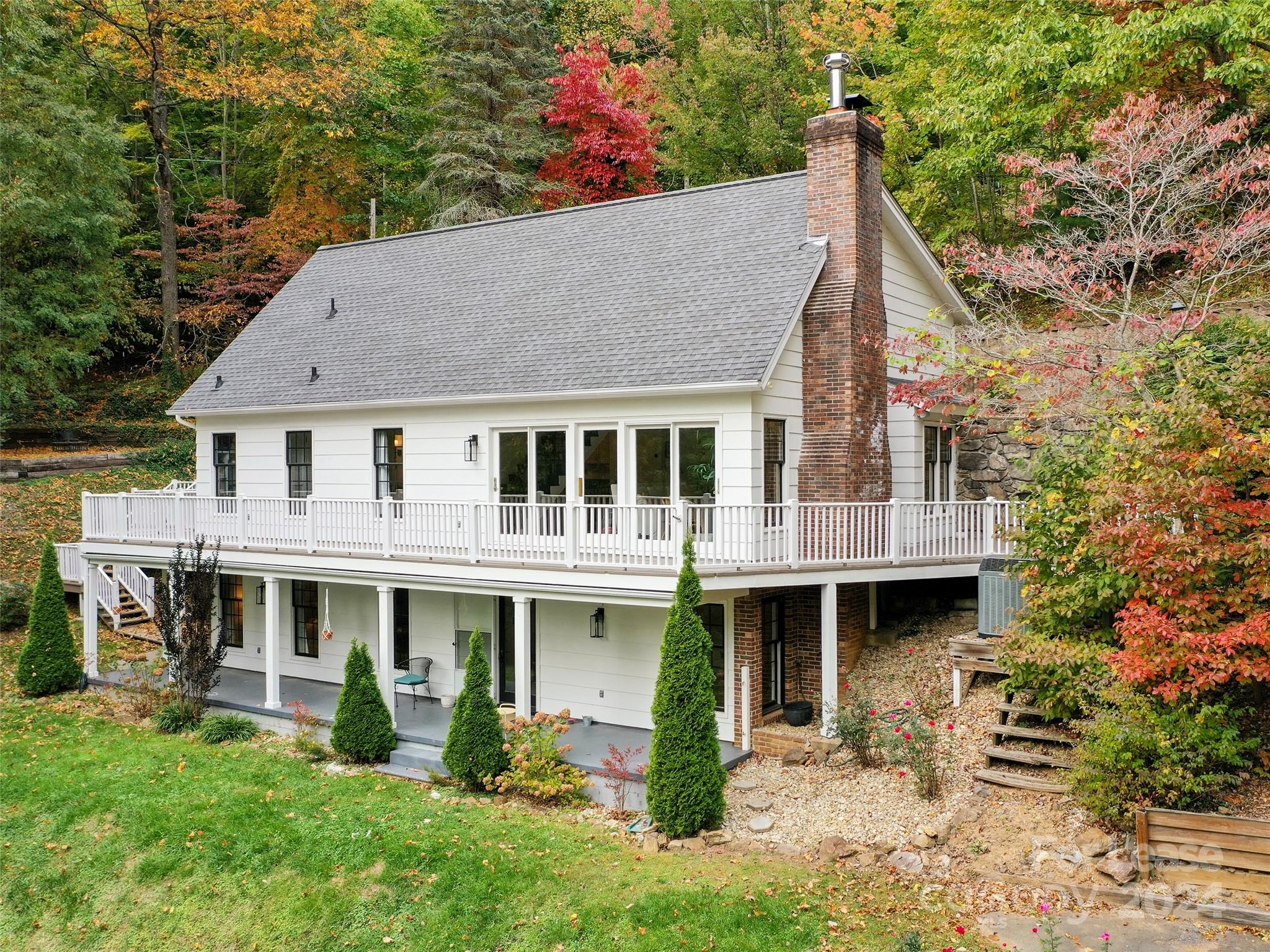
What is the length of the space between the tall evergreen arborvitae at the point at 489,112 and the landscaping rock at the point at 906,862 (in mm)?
23261

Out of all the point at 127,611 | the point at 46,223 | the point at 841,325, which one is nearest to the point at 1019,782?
the point at 841,325

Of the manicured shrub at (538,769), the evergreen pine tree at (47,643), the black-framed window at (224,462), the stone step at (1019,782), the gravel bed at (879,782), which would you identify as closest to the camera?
the stone step at (1019,782)

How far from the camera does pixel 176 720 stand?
48.5 ft

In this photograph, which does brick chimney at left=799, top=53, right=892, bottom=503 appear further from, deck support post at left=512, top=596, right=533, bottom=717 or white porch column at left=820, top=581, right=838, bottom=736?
deck support post at left=512, top=596, right=533, bottom=717

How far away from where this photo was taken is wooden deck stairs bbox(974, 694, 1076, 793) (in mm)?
9797

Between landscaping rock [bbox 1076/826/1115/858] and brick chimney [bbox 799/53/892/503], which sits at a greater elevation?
brick chimney [bbox 799/53/892/503]

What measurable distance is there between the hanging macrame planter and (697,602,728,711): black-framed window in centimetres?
706

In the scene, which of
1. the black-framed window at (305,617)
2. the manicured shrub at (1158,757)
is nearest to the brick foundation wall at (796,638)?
the manicured shrub at (1158,757)

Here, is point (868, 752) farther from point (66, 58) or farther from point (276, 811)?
point (66, 58)

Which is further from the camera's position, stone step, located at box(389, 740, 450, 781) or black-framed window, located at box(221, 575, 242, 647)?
black-framed window, located at box(221, 575, 242, 647)

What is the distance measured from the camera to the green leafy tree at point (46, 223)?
25.2 m

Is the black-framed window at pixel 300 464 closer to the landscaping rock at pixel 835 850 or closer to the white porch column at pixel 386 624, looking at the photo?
the white porch column at pixel 386 624

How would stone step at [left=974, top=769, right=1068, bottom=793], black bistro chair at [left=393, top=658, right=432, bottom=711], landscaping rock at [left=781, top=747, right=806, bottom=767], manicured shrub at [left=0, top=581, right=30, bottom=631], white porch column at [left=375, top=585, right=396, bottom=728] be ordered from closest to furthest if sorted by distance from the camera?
stone step at [left=974, top=769, right=1068, bottom=793]
landscaping rock at [left=781, top=747, right=806, bottom=767]
white porch column at [left=375, top=585, right=396, bottom=728]
black bistro chair at [left=393, top=658, right=432, bottom=711]
manicured shrub at [left=0, top=581, right=30, bottom=631]

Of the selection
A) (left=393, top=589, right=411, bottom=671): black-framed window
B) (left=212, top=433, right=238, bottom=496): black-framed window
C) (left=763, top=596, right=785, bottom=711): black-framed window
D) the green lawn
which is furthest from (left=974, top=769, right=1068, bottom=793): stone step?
(left=212, top=433, right=238, bottom=496): black-framed window
